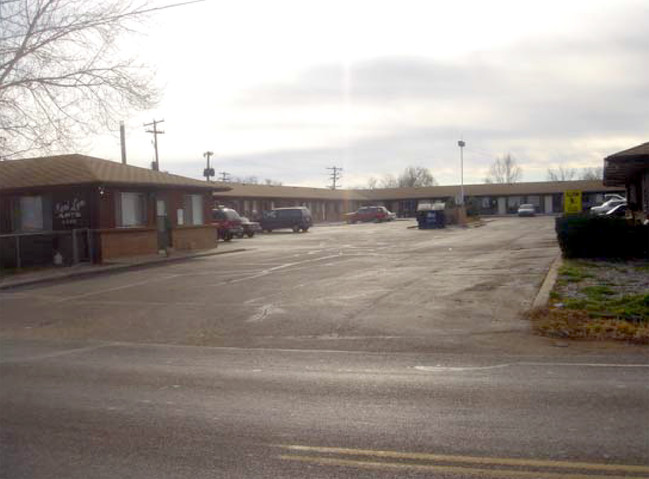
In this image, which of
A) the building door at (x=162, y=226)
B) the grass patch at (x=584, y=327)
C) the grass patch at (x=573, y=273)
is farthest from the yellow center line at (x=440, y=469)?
the building door at (x=162, y=226)

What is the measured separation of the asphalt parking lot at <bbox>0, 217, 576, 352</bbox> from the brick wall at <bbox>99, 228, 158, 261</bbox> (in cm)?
356

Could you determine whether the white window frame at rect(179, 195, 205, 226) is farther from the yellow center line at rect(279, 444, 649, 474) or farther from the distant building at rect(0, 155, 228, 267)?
the yellow center line at rect(279, 444, 649, 474)

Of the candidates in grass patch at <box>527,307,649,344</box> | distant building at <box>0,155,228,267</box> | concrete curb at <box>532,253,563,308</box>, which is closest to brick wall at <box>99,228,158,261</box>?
distant building at <box>0,155,228,267</box>

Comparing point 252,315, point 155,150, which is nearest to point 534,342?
point 252,315

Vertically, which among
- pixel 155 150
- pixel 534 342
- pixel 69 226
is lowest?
pixel 534 342

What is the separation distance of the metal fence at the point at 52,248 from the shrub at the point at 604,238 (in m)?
16.8

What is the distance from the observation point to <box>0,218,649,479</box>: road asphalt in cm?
617

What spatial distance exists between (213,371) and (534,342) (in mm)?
4894

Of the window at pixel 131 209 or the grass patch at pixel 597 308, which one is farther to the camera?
the window at pixel 131 209

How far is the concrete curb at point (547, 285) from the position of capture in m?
14.9

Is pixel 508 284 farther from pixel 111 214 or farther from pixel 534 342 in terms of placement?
pixel 111 214

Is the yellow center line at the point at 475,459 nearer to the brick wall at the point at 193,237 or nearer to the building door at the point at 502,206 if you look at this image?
the brick wall at the point at 193,237

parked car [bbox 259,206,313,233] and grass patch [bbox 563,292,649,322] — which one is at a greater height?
parked car [bbox 259,206,313,233]

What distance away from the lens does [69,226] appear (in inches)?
1168
